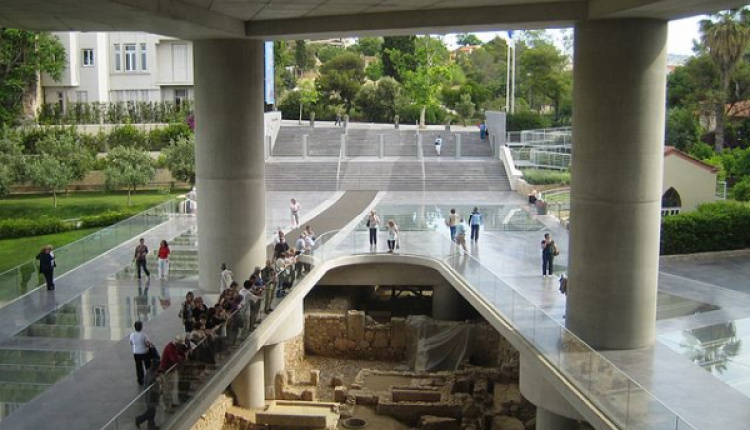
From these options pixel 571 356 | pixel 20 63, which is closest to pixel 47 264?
pixel 571 356

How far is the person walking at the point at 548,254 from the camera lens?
20.8 metres

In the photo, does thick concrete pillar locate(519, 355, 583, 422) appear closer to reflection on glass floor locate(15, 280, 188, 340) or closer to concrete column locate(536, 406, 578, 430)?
concrete column locate(536, 406, 578, 430)

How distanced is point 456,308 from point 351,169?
657 inches

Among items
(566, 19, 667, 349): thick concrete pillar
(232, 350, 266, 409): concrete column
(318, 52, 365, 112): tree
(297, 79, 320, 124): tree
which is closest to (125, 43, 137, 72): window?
(297, 79, 320, 124): tree

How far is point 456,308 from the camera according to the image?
91.8 ft

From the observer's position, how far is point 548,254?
20906 millimetres

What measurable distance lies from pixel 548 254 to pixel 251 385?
879 centimetres

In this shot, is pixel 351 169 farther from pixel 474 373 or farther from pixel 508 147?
pixel 474 373

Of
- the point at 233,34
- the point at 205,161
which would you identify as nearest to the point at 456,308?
the point at 205,161

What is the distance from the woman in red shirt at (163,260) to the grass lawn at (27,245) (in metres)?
14.7

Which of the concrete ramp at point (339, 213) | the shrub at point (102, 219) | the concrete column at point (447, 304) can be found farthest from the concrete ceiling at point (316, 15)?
the shrub at point (102, 219)

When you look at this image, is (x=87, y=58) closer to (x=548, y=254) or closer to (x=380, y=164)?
(x=380, y=164)

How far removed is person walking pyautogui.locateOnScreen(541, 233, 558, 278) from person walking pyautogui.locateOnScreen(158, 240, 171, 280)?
996cm

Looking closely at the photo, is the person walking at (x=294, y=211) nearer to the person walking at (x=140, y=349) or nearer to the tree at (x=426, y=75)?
the person walking at (x=140, y=349)
